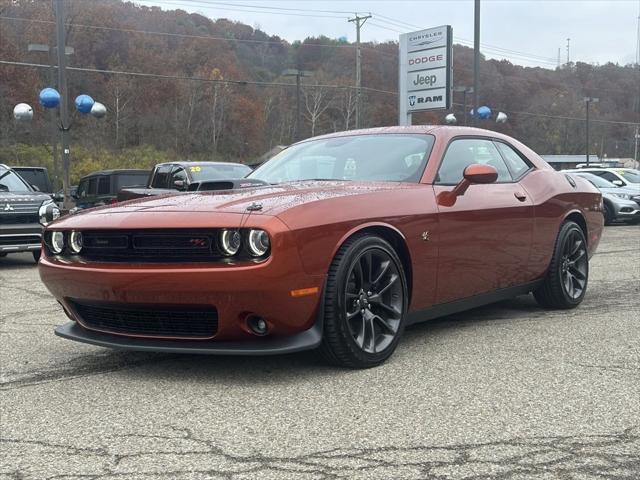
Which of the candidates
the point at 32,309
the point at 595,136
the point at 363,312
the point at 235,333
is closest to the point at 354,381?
the point at 363,312

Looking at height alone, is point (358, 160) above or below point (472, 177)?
above

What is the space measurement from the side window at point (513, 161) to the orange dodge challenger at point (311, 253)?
0.25 metres

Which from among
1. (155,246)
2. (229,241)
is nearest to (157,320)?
(155,246)

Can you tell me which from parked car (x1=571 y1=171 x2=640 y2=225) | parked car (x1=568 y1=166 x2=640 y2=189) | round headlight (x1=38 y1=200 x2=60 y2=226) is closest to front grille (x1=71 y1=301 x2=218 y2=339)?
round headlight (x1=38 y1=200 x2=60 y2=226)

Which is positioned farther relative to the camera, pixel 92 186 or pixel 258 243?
pixel 92 186

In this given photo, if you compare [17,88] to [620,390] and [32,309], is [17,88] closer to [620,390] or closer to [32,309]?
[32,309]

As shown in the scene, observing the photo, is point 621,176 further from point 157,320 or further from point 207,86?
point 207,86

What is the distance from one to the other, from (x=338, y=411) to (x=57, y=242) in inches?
75.3

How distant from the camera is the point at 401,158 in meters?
4.55

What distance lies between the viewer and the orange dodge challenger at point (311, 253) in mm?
3332

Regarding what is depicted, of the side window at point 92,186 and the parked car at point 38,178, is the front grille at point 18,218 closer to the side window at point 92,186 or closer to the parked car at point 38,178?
the side window at point 92,186

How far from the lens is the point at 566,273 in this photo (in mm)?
5574

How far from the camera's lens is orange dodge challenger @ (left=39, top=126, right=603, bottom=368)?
10.9 ft

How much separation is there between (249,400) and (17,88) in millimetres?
54081
